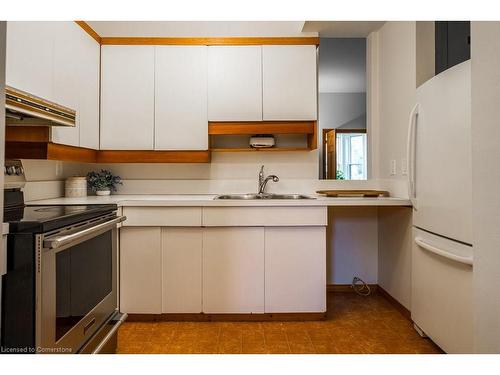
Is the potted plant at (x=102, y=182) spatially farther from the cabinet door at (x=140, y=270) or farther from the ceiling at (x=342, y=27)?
→ the ceiling at (x=342, y=27)

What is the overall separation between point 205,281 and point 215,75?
156 centimetres

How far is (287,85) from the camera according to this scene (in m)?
2.81

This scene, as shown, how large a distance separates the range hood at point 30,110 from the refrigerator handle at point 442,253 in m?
2.02

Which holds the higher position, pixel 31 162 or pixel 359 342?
pixel 31 162

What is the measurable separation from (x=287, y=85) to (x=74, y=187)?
1.82m

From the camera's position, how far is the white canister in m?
2.75

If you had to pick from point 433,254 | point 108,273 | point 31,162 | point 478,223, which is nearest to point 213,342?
point 108,273

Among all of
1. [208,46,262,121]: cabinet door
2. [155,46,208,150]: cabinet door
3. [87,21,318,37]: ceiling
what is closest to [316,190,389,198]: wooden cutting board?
[208,46,262,121]: cabinet door

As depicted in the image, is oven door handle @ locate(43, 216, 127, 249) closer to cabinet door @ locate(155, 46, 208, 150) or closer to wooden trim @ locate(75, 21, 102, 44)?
cabinet door @ locate(155, 46, 208, 150)

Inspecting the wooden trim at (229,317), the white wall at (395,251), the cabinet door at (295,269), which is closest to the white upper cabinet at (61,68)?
the wooden trim at (229,317)

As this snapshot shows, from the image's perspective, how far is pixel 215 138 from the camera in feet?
10.2

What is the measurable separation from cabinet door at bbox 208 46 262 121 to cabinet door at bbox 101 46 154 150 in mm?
471

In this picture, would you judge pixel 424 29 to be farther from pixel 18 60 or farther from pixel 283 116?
pixel 18 60

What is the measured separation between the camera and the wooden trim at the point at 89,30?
2527mm
